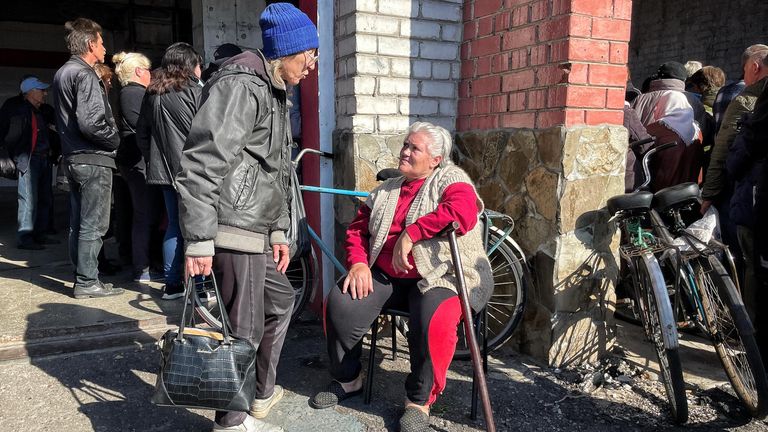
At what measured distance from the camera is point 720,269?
8.98 ft

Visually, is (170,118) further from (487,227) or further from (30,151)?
(30,151)

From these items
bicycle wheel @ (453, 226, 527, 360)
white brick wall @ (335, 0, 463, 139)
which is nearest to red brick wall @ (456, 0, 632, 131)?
white brick wall @ (335, 0, 463, 139)

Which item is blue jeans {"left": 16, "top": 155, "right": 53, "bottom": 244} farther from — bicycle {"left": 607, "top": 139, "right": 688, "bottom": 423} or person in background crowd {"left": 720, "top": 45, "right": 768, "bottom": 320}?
person in background crowd {"left": 720, "top": 45, "right": 768, "bottom": 320}

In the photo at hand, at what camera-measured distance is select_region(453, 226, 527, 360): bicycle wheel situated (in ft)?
10.8

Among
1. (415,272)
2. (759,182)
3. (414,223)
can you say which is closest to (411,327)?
(415,272)

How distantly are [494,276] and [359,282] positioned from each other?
1.13 meters

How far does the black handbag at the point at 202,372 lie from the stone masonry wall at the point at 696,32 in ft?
31.0

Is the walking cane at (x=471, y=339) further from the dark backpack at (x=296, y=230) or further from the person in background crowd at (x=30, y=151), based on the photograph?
the person in background crowd at (x=30, y=151)

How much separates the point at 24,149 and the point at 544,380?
561 centimetres

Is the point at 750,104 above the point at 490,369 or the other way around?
above

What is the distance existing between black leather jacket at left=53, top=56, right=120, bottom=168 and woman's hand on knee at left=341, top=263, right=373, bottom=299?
2418 millimetres

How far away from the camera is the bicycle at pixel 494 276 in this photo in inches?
129

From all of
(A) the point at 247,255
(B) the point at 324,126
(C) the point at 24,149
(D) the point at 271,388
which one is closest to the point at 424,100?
(B) the point at 324,126

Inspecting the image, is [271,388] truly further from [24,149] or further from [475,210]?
[24,149]
